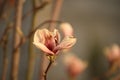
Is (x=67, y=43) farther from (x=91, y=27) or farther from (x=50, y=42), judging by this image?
(x=91, y=27)

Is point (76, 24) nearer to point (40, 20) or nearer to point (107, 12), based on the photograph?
point (107, 12)

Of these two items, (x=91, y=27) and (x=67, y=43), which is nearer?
(x=67, y=43)

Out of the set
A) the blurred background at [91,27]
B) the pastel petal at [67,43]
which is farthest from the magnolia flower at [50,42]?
the blurred background at [91,27]

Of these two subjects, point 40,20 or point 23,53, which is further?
point 23,53

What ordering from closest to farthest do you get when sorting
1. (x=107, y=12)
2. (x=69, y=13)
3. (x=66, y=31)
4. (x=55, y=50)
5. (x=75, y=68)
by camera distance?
1. (x=55, y=50)
2. (x=66, y=31)
3. (x=75, y=68)
4. (x=69, y=13)
5. (x=107, y=12)

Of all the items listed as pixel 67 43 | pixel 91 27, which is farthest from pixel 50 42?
pixel 91 27

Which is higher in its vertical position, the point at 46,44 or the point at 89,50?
the point at 46,44

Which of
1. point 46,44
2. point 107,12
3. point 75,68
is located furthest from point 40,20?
point 107,12

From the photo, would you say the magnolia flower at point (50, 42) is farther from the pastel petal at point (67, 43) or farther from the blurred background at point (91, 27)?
the blurred background at point (91, 27)

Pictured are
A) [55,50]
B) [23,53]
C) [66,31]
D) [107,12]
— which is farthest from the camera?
[107,12]
